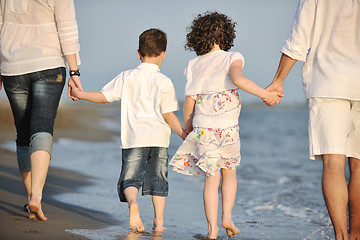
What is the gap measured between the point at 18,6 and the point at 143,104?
1.19m

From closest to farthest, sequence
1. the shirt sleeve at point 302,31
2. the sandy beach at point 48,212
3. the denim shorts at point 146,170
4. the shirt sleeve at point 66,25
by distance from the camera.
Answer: the sandy beach at point 48,212, the shirt sleeve at point 302,31, the shirt sleeve at point 66,25, the denim shorts at point 146,170

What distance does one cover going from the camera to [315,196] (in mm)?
6883

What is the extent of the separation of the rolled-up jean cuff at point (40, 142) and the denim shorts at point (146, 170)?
1.94ft

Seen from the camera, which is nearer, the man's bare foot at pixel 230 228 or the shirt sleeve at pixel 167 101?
the man's bare foot at pixel 230 228

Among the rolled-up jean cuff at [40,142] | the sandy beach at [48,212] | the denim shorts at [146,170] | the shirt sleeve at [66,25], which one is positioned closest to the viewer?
the sandy beach at [48,212]

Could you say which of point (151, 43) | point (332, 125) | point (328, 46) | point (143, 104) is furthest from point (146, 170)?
point (328, 46)

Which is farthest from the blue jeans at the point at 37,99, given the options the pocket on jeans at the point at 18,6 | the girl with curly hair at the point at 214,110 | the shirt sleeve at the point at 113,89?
the girl with curly hair at the point at 214,110

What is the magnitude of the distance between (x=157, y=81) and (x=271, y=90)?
88cm

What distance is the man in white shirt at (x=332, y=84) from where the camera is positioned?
3.39 metres

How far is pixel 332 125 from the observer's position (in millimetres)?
3402

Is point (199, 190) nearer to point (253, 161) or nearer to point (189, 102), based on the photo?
point (189, 102)

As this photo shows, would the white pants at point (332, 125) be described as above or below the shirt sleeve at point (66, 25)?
below

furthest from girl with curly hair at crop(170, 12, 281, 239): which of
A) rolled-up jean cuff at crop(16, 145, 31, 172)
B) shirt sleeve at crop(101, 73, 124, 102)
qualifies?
rolled-up jean cuff at crop(16, 145, 31, 172)

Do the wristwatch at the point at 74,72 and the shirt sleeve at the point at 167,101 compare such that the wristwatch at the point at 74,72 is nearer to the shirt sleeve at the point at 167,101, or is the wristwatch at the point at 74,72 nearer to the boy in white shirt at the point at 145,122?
the boy in white shirt at the point at 145,122
